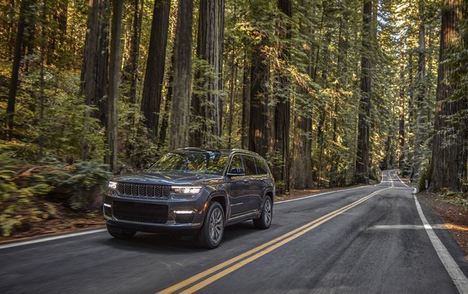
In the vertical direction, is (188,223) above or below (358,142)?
below

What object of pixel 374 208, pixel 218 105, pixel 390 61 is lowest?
pixel 374 208

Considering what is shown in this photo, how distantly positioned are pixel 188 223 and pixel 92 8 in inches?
357

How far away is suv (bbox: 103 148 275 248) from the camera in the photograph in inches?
316

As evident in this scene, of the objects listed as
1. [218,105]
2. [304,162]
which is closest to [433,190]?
[304,162]

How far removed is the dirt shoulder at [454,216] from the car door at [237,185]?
445 cm

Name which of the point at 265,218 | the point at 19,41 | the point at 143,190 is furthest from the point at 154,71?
the point at 143,190

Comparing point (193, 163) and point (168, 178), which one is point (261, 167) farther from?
point (168, 178)

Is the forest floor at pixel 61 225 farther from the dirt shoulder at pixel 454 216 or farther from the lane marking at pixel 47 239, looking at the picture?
the dirt shoulder at pixel 454 216

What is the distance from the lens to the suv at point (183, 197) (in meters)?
8.04

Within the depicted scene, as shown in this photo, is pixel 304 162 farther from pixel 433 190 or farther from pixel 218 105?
pixel 218 105

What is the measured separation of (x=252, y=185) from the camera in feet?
35.3

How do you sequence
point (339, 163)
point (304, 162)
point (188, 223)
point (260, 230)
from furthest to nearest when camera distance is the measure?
point (339, 163) → point (304, 162) → point (260, 230) → point (188, 223)

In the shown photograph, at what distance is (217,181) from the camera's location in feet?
29.3

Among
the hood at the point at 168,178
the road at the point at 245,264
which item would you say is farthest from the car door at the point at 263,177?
the hood at the point at 168,178
